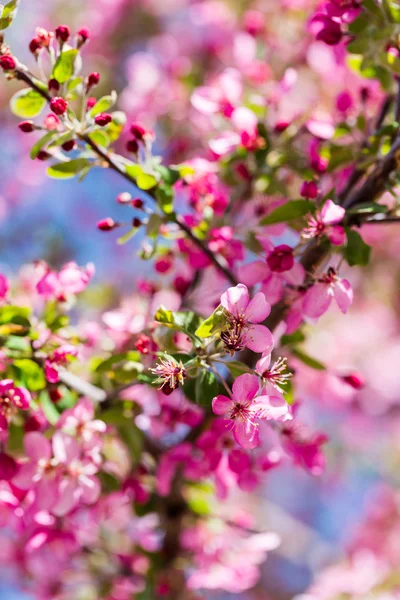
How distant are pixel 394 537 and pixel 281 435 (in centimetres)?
212

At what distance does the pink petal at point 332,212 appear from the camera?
1.11 metres

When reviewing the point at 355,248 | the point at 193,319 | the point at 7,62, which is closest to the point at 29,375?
the point at 193,319

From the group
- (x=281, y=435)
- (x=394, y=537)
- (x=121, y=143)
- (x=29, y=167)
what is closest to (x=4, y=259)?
(x=29, y=167)

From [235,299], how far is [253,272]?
241 mm

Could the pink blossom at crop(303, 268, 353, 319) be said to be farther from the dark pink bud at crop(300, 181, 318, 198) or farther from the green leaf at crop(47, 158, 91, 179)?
the green leaf at crop(47, 158, 91, 179)

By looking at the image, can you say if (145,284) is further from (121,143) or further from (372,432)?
(372,432)

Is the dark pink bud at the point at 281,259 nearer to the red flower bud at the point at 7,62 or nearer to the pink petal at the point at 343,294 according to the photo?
the pink petal at the point at 343,294

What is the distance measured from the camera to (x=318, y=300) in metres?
1.17

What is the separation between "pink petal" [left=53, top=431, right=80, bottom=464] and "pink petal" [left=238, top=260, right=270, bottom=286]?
1.44 feet

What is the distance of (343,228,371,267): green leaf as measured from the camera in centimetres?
121

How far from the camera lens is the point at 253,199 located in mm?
1605

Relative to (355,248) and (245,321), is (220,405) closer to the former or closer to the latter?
(245,321)

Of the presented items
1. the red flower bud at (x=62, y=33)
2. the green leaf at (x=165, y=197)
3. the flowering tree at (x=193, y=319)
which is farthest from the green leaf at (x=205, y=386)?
the red flower bud at (x=62, y=33)

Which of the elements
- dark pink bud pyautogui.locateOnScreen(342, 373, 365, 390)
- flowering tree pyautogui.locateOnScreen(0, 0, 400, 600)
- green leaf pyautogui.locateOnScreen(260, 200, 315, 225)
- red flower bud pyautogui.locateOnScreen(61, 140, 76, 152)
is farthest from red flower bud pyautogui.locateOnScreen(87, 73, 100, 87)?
dark pink bud pyautogui.locateOnScreen(342, 373, 365, 390)
